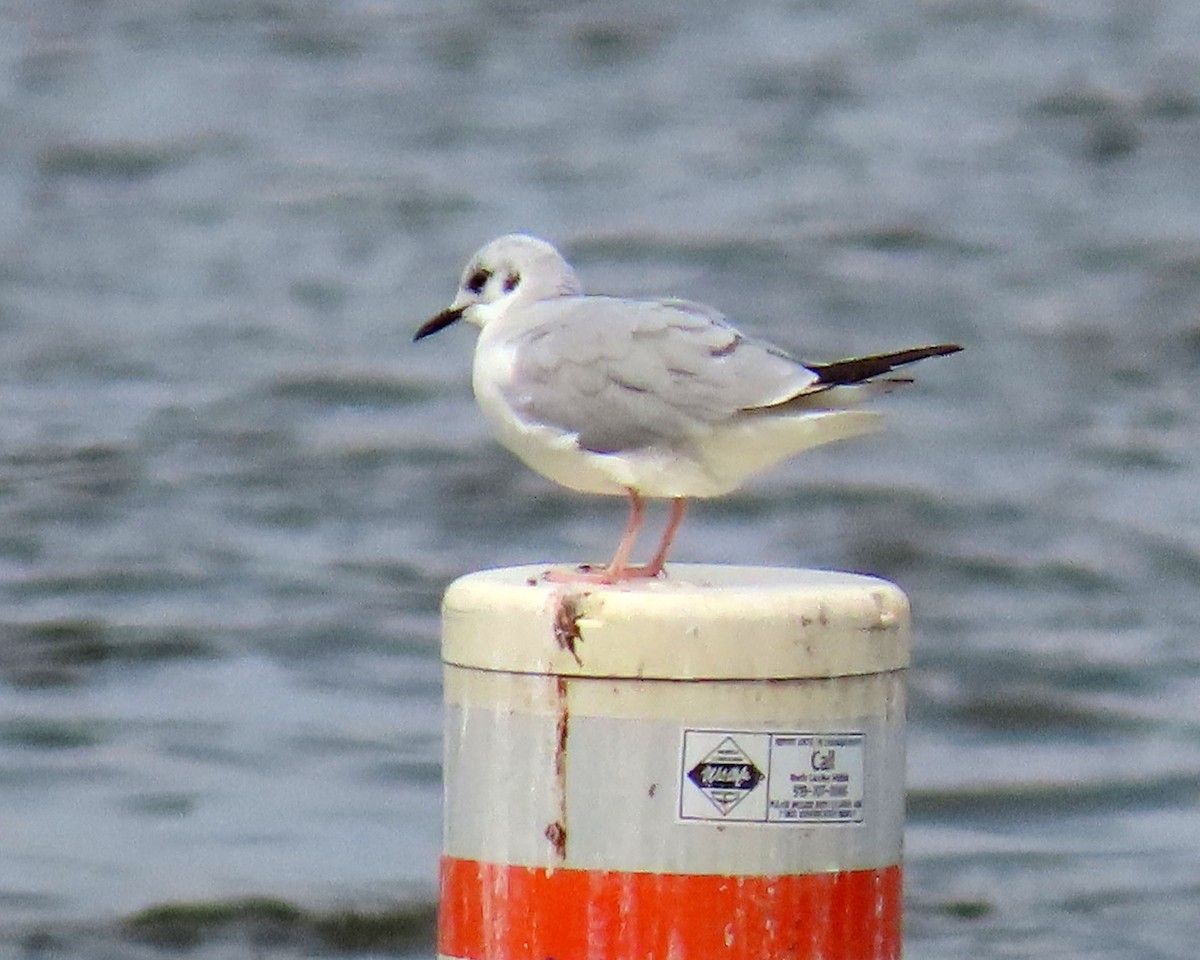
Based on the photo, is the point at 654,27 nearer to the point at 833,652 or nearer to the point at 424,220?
the point at 424,220

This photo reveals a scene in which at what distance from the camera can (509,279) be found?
5.04 m

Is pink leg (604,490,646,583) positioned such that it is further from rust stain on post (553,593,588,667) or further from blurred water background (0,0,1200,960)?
blurred water background (0,0,1200,960)

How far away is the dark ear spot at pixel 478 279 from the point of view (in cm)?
509

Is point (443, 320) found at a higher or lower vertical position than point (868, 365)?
higher

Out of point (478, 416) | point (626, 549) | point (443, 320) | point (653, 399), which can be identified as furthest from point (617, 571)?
point (478, 416)

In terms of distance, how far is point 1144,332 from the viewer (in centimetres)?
1305

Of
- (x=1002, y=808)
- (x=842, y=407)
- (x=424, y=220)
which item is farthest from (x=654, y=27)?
(x=842, y=407)

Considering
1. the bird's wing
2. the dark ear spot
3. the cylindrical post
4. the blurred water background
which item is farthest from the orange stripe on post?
the blurred water background

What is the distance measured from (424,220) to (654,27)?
2938 millimetres

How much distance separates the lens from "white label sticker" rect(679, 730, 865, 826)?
3375mm

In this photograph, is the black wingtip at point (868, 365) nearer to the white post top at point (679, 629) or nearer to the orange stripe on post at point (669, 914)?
the white post top at point (679, 629)

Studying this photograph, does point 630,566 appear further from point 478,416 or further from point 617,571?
point 478,416

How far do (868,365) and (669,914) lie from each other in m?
1.00

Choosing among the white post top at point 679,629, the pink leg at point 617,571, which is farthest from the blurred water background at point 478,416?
the white post top at point 679,629
